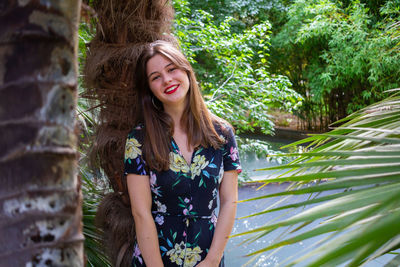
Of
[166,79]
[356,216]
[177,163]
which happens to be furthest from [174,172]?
[356,216]

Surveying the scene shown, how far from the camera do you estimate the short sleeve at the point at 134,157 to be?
1658 millimetres

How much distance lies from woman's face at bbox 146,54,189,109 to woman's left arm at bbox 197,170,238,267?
43cm

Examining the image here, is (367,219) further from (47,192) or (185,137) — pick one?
(185,137)

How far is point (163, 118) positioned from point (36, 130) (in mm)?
1238

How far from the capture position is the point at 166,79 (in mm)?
1695

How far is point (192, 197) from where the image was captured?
1.71 m

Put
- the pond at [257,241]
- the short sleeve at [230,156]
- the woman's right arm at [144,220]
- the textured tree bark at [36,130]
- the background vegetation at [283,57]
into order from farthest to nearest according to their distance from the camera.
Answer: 1. the pond at [257,241]
2. the background vegetation at [283,57]
3. the short sleeve at [230,156]
4. the woman's right arm at [144,220]
5. the textured tree bark at [36,130]

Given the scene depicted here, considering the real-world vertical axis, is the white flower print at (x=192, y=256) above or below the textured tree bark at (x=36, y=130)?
below

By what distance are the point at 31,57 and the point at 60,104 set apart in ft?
0.25

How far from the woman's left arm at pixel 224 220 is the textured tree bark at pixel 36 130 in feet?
3.70

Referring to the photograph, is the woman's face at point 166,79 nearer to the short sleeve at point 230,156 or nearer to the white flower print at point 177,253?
the short sleeve at point 230,156

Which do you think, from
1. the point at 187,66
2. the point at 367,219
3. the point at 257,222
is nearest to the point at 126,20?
the point at 187,66

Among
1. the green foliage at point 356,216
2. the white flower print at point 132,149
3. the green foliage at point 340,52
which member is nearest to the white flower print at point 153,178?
the white flower print at point 132,149

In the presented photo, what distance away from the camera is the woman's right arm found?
164 cm
